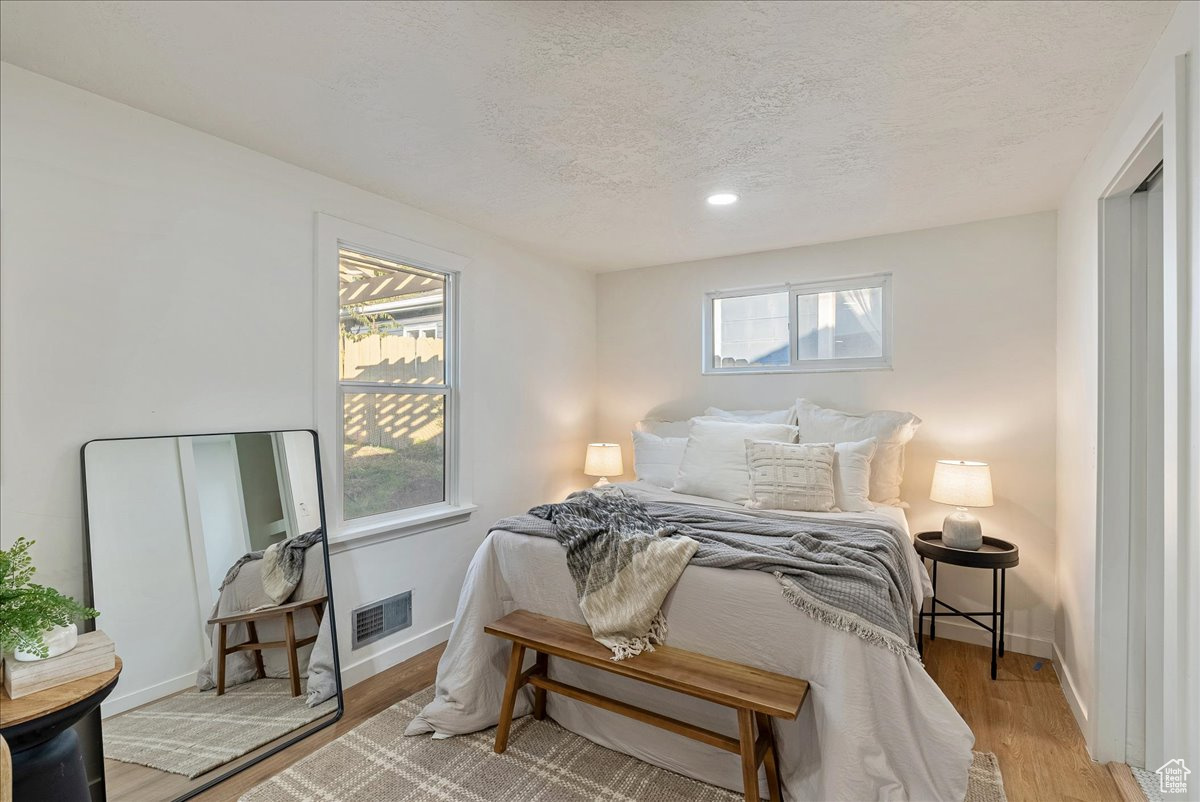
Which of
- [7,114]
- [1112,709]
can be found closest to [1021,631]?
[1112,709]

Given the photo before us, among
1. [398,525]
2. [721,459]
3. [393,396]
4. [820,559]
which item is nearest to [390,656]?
[398,525]

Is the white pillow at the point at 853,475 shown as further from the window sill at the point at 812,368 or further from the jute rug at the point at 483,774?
the jute rug at the point at 483,774

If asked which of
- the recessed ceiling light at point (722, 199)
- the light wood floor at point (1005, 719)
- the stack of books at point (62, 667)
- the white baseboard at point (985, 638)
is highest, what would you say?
the recessed ceiling light at point (722, 199)

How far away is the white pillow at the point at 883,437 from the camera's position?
3180mm

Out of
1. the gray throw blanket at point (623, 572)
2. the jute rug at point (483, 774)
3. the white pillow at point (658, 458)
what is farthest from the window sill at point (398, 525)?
the white pillow at point (658, 458)

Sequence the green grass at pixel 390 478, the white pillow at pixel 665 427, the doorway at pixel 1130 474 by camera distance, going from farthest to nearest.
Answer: the white pillow at pixel 665 427 < the green grass at pixel 390 478 < the doorway at pixel 1130 474

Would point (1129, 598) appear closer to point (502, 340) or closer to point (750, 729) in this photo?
point (750, 729)

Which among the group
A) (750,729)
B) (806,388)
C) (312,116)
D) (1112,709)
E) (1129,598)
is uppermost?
(312,116)

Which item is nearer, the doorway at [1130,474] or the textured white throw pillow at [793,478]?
the doorway at [1130,474]

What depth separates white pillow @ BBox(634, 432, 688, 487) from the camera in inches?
145

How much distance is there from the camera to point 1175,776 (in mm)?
1377

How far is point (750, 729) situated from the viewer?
68.5 inches

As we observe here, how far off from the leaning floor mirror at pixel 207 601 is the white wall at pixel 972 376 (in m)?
2.83

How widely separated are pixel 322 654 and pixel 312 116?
218cm
